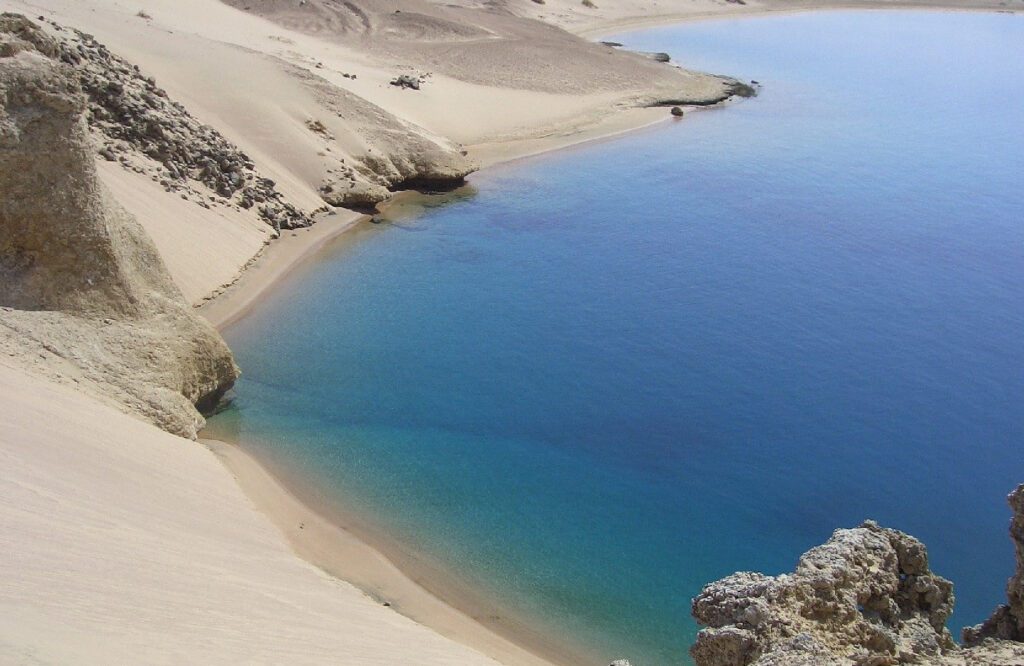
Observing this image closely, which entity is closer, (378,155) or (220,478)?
(220,478)

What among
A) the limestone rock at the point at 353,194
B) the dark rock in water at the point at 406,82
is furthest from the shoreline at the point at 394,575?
the dark rock in water at the point at 406,82

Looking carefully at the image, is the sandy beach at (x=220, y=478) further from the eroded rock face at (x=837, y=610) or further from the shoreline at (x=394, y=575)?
the eroded rock face at (x=837, y=610)

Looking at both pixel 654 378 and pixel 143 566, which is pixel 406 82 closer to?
pixel 654 378

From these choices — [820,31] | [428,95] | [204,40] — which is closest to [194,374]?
[204,40]

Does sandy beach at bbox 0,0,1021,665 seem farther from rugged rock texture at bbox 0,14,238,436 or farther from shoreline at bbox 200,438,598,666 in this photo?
rugged rock texture at bbox 0,14,238,436

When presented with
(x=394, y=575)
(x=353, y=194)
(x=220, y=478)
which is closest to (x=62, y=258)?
(x=220, y=478)

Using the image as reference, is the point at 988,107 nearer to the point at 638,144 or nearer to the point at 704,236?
the point at 638,144

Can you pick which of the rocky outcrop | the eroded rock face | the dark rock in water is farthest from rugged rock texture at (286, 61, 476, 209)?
the rocky outcrop
